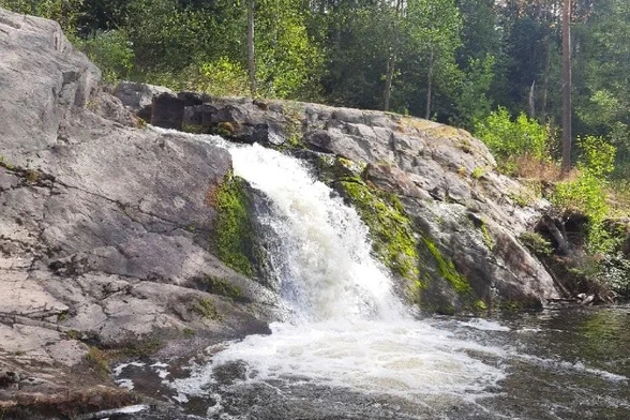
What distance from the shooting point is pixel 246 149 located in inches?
610

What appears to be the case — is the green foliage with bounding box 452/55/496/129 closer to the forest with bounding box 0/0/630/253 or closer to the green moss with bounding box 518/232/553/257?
the forest with bounding box 0/0/630/253

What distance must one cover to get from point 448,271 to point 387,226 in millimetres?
1789

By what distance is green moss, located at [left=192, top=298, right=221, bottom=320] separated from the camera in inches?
398

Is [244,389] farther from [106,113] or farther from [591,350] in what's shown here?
[106,113]

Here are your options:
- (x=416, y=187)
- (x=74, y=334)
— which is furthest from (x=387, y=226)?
(x=74, y=334)

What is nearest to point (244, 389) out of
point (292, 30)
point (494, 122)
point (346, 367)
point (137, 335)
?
point (346, 367)

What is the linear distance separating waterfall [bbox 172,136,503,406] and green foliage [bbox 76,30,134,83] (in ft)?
27.8

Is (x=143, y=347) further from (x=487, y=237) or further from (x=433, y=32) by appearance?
(x=433, y=32)

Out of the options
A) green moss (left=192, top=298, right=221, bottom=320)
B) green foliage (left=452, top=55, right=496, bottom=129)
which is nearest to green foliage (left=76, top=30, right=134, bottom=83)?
green moss (left=192, top=298, right=221, bottom=320)

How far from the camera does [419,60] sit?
3947 cm

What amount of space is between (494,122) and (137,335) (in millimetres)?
20935

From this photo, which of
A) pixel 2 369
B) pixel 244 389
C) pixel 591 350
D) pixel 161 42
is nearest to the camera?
pixel 2 369

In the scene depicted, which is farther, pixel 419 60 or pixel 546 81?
pixel 546 81

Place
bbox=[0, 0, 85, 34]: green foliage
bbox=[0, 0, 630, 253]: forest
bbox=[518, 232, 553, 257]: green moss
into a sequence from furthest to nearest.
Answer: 1. bbox=[0, 0, 630, 253]: forest
2. bbox=[0, 0, 85, 34]: green foliage
3. bbox=[518, 232, 553, 257]: green moss
